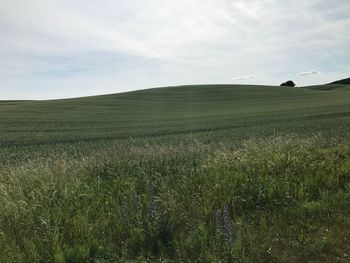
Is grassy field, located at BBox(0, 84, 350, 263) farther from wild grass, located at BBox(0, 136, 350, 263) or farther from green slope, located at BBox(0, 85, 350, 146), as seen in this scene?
green slope, located at BBox(0, 85, 350, 146)

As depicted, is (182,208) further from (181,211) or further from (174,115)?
(174,115)

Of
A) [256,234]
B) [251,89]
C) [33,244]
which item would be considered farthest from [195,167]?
[251,89]

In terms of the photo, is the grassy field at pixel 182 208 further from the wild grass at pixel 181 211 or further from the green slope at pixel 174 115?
the green slope at pixel 174 115

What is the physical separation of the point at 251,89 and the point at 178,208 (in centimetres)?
7493

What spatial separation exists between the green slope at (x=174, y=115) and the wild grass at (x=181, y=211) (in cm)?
1274

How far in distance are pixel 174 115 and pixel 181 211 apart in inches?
1394

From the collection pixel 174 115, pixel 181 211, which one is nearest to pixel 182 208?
pixel 181 211

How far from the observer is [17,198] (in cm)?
678

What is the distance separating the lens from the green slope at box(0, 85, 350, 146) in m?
25.0

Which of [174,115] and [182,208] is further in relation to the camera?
[174,115]

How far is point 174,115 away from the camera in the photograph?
136 ft

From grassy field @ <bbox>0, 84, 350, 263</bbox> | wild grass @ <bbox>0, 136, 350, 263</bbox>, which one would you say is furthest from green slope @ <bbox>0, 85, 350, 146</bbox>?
wild grass @ <bbox>0, 136, 350, 263</bbox>

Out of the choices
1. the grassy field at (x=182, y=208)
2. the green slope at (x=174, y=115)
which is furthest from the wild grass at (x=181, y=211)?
the green slope at (x=174, y=115)

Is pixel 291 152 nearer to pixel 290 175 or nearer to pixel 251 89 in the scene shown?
pixel 290 175
